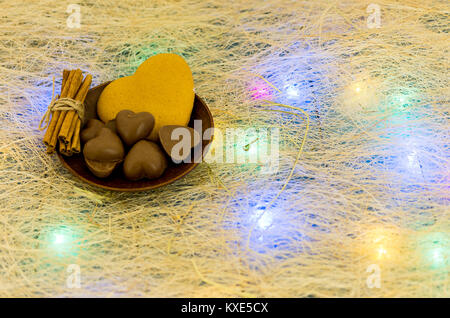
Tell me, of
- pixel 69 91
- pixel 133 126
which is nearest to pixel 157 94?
pixel 133 126

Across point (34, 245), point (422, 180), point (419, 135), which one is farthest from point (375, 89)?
point (34, 245)
